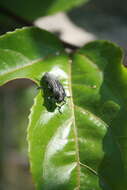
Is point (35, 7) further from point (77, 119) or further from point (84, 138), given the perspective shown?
point (84, 138)

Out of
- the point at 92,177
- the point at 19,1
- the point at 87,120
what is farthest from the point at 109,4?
the point at 92,177

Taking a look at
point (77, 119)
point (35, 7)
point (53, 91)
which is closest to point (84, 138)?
point (77, 119)

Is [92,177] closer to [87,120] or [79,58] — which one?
[87,120]

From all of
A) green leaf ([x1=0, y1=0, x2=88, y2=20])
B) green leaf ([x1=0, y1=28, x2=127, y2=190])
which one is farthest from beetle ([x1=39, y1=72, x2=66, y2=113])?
green leaf ([x1=0, y1=0, x2=88, y2=20])

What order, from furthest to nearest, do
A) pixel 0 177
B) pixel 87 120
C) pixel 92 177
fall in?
pixel 0 177 < pixel 87 120 < pixel 92 177

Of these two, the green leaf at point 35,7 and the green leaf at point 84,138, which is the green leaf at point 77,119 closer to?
the green leaf at point 84,138

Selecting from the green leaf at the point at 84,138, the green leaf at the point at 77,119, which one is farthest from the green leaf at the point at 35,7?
the green leaf at the point at 84,138
